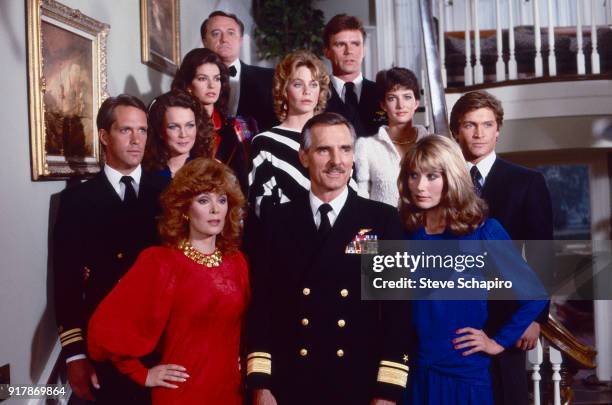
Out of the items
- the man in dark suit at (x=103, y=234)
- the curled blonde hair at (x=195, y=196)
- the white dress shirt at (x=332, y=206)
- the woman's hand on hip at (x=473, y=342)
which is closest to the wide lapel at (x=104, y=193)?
the man in dark suit at (x=103, y=234)

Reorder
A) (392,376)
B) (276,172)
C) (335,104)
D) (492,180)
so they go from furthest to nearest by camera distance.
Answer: (335,104)
(276,172)
(492,180)
(392,376)

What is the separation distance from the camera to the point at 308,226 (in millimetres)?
2162

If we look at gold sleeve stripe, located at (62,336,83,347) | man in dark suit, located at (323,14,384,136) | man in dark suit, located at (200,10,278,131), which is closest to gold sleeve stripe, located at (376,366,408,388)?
gold sleeve stripe, located at (62,336,83,347)

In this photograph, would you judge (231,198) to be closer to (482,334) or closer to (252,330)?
(252,330)

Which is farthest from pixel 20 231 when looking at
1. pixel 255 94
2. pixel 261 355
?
pixel 255 94

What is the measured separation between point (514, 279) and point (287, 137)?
100 centimetres

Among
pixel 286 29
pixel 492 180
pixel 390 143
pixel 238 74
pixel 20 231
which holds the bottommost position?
pixel 20 231

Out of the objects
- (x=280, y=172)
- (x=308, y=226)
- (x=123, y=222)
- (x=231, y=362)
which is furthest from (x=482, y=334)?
(x=123, y=222)

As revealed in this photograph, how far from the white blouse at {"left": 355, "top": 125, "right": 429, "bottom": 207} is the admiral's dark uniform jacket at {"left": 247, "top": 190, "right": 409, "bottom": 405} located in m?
Answer: 0.64

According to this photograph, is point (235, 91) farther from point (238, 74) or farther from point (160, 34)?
point (160, 34)

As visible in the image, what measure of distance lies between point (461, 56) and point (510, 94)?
2.03 feet

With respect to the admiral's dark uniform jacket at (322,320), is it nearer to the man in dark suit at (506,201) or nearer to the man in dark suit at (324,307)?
the man in dark suit at (324,307)

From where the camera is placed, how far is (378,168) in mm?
2830

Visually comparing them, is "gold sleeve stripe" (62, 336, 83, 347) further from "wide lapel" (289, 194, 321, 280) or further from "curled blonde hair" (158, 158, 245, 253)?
"wide lapel" (289, 194, 321, 280)
